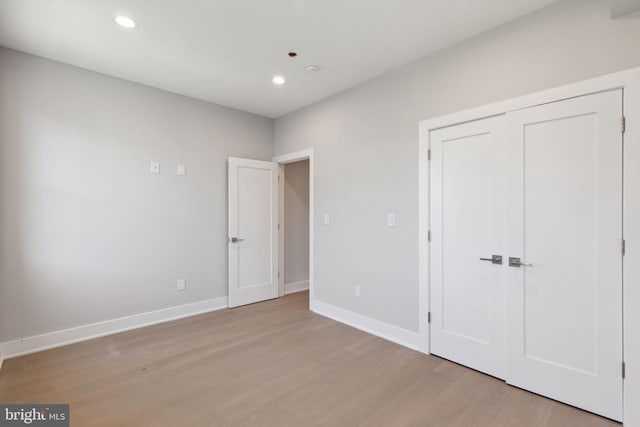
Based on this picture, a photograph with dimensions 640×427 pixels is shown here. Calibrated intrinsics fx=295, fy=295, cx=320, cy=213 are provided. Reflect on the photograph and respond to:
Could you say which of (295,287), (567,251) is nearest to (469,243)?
(567,251)

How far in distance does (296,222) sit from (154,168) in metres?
2.40

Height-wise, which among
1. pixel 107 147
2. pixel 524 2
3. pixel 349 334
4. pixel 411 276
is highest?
pixel 524 2

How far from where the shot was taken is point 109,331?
3.25 meters

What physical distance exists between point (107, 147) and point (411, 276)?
353 centimetres

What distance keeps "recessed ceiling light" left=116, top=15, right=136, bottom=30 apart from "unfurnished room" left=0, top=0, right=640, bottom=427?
21mm

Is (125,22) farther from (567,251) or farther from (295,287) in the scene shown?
(295,287)

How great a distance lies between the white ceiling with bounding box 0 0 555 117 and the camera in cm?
216

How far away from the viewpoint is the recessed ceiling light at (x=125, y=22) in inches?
89.7

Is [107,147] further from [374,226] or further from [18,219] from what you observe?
[374,226]

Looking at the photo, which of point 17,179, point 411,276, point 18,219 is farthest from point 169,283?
point 411,276

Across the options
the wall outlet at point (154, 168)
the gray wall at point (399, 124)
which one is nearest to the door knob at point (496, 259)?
the gray wall at point (399, 124)

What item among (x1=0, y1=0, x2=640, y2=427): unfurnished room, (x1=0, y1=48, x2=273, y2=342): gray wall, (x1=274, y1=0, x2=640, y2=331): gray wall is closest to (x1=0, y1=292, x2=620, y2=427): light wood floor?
(x1=0, y1=0, x2=640, y2=427): unfurnished room

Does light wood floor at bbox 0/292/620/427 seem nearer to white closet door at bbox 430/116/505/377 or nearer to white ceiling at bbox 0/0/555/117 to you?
white closet door at bbox 430/116/505/377

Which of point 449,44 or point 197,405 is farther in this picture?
point 449,44
